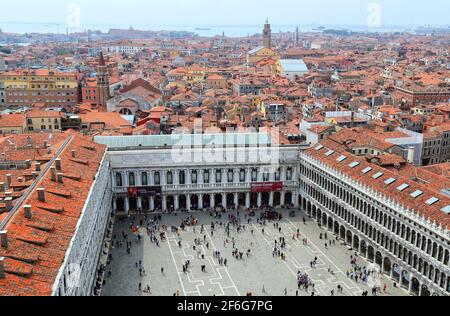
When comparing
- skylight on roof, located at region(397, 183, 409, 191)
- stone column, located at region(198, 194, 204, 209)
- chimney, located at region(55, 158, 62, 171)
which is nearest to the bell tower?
stone column, located at region(198, 194, 204, 209)

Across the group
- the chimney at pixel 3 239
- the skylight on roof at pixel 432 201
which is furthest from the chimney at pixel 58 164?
the skylight on roof at pixel 432 201

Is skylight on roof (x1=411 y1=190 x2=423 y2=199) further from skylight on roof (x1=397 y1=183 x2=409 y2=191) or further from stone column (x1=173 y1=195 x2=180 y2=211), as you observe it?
stone column (x1=173 y1=195 x2=180 y2=211)

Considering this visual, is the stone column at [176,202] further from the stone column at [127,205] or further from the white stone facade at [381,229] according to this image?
the white stone facade at [381,229]

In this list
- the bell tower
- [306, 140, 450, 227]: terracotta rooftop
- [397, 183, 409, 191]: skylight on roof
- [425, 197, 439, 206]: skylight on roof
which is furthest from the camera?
the bell tower
